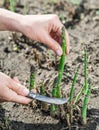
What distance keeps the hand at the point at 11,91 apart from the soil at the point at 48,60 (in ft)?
0.92

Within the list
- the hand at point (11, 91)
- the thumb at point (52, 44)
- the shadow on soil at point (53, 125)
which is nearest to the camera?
the hand at point (11, 91)

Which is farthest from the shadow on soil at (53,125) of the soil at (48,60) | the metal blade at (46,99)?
the metal blade at (46,99)

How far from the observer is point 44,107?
2291mm

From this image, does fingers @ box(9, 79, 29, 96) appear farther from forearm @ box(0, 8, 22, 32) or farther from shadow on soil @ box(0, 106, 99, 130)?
forearm @ box(0, 8, 22, 32)

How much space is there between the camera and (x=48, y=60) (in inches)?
107

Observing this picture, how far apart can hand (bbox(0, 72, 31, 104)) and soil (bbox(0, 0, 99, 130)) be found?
282 mm

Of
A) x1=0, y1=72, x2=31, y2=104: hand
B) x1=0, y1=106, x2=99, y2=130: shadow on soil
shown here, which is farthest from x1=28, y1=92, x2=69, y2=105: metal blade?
x1=0, y1=106, x2=99, y2=130: shadow on soil

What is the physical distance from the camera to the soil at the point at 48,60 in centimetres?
225

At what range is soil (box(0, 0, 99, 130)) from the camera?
225 centimetres

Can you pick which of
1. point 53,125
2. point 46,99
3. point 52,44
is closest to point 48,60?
point 52,44

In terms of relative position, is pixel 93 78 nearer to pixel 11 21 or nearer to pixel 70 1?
pixel 11 21

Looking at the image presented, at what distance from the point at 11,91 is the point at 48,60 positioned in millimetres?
825

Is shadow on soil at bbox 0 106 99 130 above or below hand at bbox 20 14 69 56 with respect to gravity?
below

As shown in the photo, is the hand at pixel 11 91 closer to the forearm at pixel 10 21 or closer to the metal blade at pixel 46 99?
the metal blade at pixel 46 99
